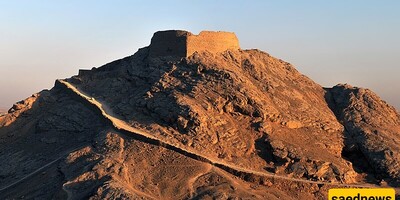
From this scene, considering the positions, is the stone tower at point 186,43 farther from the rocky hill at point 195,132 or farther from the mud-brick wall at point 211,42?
the rocky hill at point 195,132

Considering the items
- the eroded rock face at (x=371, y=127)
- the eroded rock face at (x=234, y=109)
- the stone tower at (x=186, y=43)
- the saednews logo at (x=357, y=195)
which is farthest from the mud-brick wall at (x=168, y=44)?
the saednews logo at (x=357, y=195)

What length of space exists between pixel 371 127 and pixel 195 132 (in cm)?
1408

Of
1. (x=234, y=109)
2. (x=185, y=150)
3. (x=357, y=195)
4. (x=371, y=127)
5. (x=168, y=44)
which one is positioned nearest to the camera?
(x=357, y=195)

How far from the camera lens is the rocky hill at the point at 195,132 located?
2927 centimetres

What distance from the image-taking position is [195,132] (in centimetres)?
3241

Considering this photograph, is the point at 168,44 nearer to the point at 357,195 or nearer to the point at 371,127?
the point at 371,127

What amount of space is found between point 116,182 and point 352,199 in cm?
1586

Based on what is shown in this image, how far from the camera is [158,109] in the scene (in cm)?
3466

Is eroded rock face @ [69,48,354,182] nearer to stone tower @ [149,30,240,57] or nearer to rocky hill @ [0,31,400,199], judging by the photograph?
rocky hill @ [0,31,400,199]

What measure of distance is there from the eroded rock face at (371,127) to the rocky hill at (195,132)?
0.31 ft

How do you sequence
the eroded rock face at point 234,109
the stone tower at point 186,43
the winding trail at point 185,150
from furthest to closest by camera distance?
the stone tower at point 186,43, the eroded rock face at point 234,109, the winding trail at point 185,150

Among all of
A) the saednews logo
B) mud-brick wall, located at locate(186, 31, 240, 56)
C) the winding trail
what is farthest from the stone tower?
the saednews logo

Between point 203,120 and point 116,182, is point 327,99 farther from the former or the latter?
point 116,182

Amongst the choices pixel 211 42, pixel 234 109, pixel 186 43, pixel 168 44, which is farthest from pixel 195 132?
pixel 211 42
